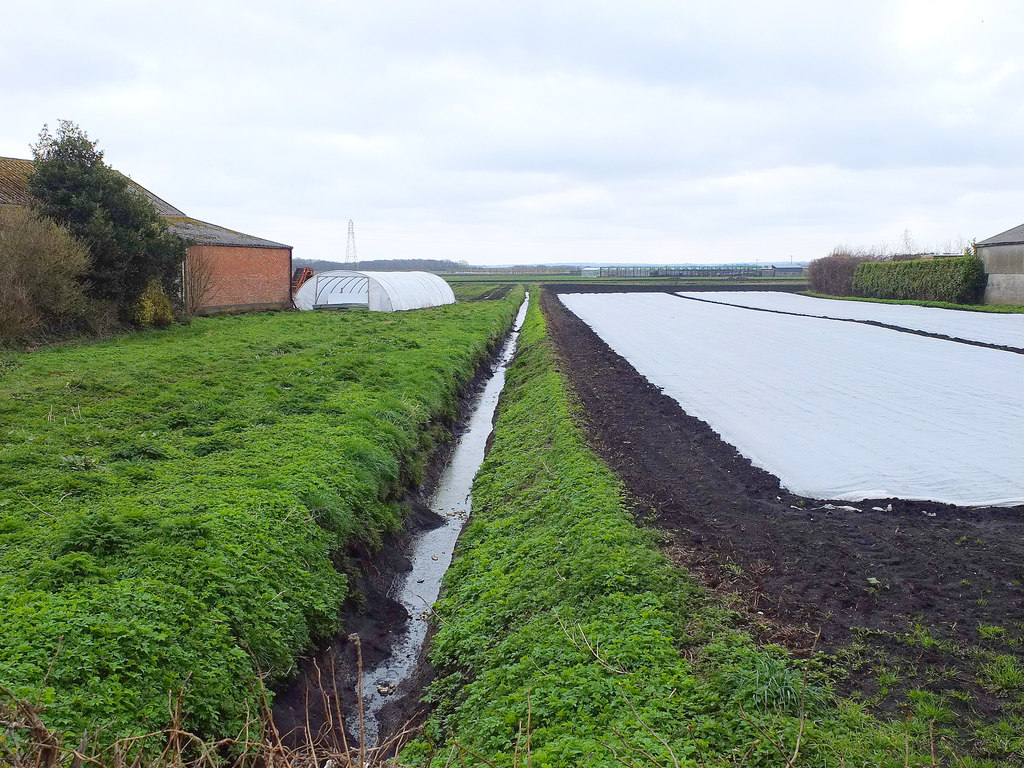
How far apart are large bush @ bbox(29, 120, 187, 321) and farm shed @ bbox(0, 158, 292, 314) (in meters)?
1.43

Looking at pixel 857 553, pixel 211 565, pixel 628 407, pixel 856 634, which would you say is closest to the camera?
pixel 856 634

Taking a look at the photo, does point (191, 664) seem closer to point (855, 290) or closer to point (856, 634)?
point (856, 634)

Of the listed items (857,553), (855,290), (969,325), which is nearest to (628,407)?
(857,553)

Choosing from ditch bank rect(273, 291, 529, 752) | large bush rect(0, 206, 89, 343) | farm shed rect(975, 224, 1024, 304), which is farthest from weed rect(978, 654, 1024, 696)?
farm shed rect(975, 224, 1024, 304)

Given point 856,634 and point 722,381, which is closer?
point 856,634

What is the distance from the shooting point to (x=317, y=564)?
8016 mm

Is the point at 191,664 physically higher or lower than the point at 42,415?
lower

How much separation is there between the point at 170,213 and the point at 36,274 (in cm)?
1750

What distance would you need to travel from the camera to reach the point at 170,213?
114 feet

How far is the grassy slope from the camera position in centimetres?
531

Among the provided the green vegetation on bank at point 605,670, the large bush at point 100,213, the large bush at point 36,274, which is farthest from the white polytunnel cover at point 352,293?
the green vegetation on bank at point 605,670

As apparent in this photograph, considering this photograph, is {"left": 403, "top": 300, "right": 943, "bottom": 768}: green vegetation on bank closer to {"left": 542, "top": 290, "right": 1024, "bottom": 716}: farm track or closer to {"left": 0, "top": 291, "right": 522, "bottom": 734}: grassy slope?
{"left": 542, "top": 290, "right": 1024, "bottom": 716}: farm track

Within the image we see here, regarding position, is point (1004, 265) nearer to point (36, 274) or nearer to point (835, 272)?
point (835, 272)

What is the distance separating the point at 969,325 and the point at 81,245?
31.4 meters
